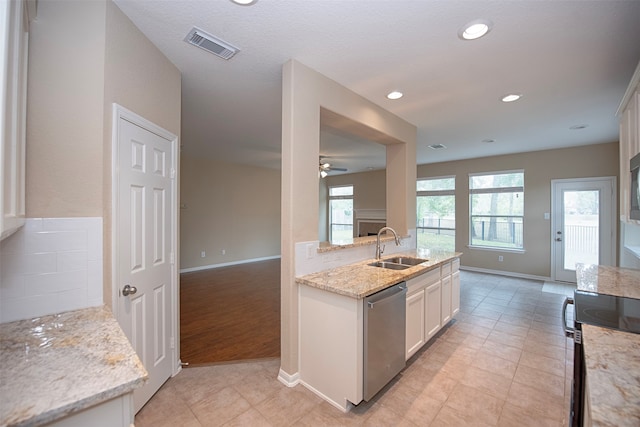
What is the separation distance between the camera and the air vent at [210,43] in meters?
1.91

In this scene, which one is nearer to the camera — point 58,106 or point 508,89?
point 58,106

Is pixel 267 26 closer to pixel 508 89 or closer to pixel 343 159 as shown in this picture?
pixel 508 89

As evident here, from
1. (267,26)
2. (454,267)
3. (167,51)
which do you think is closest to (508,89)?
(454,267)

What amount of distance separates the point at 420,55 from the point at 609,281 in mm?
2312

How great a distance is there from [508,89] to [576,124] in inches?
79.3

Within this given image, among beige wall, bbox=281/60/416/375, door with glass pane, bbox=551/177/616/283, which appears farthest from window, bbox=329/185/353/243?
beige wall, bbox=281/60/416/375

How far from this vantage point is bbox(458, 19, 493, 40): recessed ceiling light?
177 cm

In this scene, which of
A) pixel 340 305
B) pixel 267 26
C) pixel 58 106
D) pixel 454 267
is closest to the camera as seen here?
pixel 58 106

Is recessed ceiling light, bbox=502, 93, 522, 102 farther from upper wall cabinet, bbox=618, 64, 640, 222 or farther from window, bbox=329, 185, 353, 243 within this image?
window, bbox=329, 185, 353, 243

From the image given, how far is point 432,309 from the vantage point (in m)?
2.80

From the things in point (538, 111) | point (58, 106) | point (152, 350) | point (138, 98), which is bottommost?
point (152, 350)

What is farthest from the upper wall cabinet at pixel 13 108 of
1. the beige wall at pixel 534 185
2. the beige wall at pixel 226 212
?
the beige wall at pixel 534 185

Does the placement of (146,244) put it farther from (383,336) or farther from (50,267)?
(383,336)

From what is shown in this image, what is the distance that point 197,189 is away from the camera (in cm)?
645
